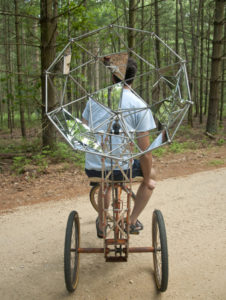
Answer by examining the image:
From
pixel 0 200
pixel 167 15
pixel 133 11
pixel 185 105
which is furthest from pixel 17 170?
pixel 167 15

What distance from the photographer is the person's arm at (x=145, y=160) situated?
8.86 feet

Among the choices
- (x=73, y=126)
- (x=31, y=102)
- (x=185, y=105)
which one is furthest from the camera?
(x=31, y=102)

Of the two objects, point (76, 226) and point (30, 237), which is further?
point (30, 237)

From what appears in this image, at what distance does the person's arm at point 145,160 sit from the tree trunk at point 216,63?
8.46 metres

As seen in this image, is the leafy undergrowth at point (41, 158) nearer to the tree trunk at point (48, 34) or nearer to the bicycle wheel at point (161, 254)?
the tree trunk at point (48, 34)

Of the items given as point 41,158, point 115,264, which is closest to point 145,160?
point 115,264

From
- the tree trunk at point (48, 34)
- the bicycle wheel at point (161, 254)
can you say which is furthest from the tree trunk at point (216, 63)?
the bicycle wheel at point (161, 254)

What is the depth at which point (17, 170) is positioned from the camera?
6.86 m

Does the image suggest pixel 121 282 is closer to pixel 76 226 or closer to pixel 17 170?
pixel 76 226

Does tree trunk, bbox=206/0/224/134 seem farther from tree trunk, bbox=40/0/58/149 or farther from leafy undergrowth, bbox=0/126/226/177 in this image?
tree trunk, bbox=40/0/58/149

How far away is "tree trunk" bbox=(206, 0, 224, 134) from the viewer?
9.98m

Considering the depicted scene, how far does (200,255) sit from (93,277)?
1.31 m

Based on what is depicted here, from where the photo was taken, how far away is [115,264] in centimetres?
330

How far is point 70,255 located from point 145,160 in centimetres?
116
